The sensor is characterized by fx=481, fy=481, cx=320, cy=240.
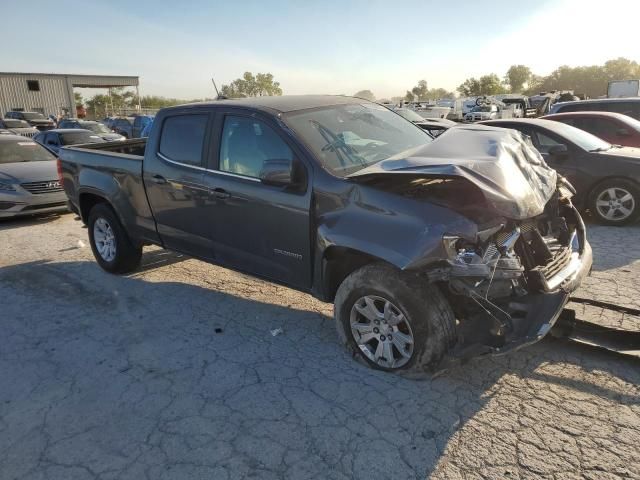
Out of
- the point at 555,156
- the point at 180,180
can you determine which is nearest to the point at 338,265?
the point at 180,180

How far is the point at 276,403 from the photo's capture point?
3.13m

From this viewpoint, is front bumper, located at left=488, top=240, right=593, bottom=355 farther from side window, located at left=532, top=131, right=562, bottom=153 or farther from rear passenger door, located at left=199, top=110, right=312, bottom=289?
side window, located at left=532, top=131, right=562, bottom=153

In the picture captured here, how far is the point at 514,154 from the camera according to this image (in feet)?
11.5

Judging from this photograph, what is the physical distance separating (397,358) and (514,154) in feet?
5.58

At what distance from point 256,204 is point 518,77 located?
100 metres

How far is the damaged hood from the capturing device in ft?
9.70

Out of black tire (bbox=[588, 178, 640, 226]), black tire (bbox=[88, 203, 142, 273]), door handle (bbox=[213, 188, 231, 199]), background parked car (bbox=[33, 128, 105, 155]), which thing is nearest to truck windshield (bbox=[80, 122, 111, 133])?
background parked car (bbox=[33, 128, 105, 155])

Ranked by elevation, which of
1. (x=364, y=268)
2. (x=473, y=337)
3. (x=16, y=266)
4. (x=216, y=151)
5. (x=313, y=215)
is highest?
(x=216, y=151)

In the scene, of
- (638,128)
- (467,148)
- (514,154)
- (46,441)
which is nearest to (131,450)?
(46,441)

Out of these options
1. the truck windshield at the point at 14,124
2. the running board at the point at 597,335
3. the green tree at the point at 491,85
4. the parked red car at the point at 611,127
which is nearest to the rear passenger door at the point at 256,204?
the running board at the point at 597,335

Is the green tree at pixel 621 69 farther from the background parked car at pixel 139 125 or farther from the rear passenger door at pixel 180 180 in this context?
the rear passenger door at pixel 180 180

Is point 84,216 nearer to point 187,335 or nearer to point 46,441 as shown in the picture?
point 187,335

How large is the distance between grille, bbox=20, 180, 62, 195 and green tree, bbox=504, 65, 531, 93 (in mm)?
95094

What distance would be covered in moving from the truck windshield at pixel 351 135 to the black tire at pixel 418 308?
0.83m
